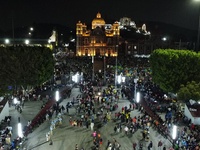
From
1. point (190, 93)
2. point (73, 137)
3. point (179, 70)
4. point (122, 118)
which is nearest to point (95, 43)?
Answer: point (179, 70)

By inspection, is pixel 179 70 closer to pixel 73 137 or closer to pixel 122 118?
pixel 122 118

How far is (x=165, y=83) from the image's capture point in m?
32.8

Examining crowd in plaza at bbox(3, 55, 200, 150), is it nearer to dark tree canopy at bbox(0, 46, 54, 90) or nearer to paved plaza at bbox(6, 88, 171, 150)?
paved plaza at bbox(6, 88, 171, 150)

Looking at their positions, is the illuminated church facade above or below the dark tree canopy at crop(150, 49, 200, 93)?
above

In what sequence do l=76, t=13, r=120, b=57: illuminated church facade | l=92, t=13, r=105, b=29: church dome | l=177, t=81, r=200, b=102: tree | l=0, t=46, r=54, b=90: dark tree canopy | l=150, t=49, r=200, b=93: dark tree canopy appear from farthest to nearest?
l=92, t=13, r=105, b=29: church dome → l=76, t=13, r=120, b=57: illuminated church facade → l=150, t=49, r=200, b=93: dark tree canopy → l=0, t=46, r=54, b=90: dark tree canopy → l=177, t=81, r=200, b=102: tree

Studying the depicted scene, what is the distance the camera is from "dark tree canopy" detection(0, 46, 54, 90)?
30.9 m

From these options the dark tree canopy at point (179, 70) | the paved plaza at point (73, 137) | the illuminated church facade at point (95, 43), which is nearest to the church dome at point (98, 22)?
the illuminated church facade at point (95, 43)

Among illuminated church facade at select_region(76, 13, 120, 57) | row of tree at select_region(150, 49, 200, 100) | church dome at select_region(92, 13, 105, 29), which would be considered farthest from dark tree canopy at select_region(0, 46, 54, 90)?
church dome at select_region(92, 13, 105, 29)

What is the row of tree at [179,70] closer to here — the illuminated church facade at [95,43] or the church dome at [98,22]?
the illuminated church facade at [95,43]

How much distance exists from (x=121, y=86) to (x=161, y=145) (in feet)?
70.5

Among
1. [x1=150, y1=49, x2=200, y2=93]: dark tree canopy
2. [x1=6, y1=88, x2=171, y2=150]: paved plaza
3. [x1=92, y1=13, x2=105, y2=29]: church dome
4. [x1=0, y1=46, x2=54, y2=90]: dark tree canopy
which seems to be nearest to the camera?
[x1=6, y1=88, x2=171, y2=150]: paved plaza

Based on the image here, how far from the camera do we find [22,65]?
105ft

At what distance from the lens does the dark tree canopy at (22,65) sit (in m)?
30.9

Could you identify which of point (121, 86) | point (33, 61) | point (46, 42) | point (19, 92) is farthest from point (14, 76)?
point (46, 42)
